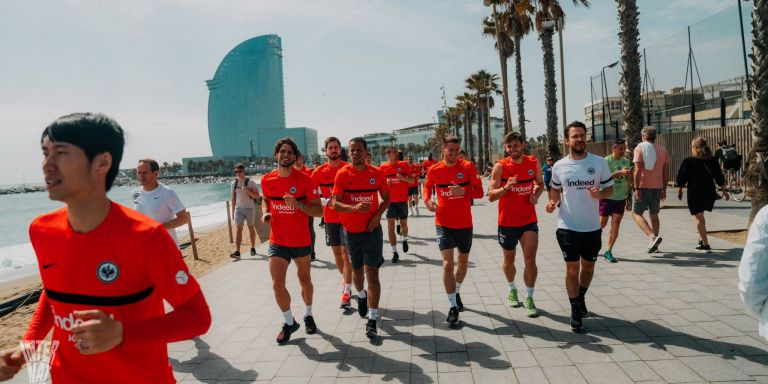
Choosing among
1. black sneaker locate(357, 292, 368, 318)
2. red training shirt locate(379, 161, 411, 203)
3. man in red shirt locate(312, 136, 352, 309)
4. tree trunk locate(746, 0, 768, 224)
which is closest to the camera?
black sneaker locate(357, 292, 368, 318)

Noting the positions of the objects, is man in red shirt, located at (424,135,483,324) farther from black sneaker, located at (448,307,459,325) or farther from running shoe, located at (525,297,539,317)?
running shoe, located at (525,297,539,317)

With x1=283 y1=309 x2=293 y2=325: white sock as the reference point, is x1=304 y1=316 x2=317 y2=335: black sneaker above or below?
below

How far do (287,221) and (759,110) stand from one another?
9321 millimetres

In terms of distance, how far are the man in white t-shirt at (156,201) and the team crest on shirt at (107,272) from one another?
11.7 feet

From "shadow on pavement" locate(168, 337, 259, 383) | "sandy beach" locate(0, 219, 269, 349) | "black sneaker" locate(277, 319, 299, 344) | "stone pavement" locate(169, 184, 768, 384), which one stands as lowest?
"sandy beach" locate(0, 219, 269, 349)

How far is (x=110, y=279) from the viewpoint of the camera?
154cm

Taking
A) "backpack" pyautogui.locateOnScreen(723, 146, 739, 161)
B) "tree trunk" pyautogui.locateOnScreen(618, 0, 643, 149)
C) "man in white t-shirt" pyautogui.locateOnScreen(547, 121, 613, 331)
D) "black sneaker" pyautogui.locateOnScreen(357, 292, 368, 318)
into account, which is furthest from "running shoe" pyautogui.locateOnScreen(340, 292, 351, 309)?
"backpack" pyautogui.locateOnScreen(723, 146, 739, 161)

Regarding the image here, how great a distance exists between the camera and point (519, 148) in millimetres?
5188

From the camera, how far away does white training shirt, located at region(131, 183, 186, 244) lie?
4918 mm

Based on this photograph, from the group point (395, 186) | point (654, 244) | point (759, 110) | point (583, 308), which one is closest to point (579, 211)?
point (583, 308)

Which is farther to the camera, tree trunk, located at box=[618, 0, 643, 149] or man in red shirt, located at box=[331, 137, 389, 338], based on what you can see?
tree trunk, located at box=[618, 0, 643, 149]

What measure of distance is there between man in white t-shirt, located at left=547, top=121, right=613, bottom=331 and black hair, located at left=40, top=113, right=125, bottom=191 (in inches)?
168

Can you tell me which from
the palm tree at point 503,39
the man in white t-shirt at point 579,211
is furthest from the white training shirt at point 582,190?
the palm tree at point 503,39

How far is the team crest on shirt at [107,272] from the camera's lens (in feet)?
5.06
